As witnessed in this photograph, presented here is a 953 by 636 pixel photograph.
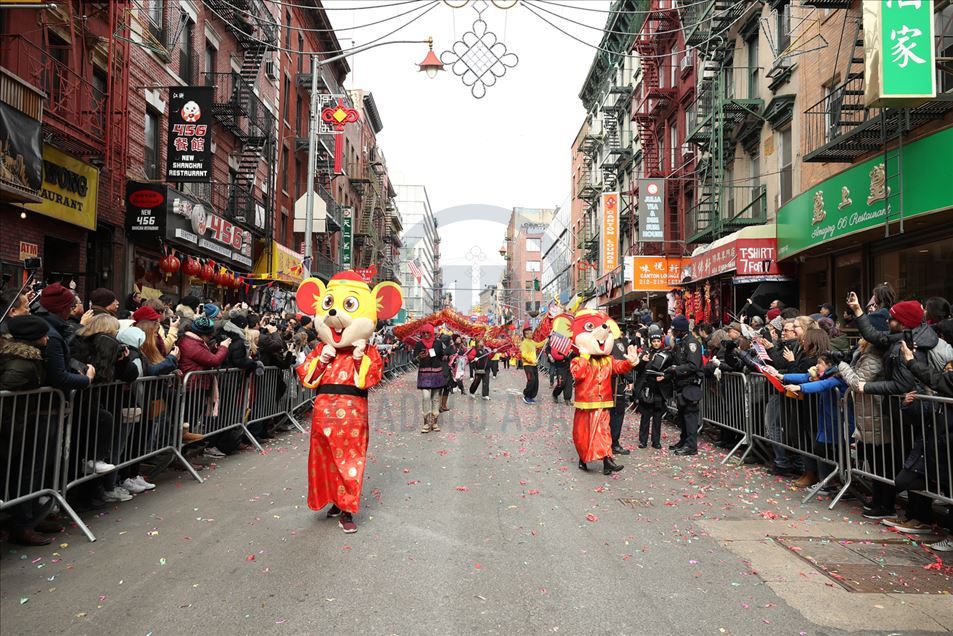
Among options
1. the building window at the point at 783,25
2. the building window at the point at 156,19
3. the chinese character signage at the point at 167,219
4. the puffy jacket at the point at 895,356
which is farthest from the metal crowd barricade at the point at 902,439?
the building window at the point at 156,19

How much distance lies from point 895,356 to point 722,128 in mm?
14074

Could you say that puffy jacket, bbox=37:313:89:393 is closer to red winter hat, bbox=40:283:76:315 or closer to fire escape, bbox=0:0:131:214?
red winter hat, bbox=40:283:76:315

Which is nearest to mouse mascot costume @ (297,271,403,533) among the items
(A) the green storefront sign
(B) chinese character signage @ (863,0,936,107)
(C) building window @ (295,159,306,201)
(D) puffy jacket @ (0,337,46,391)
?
(D) puffy jacket @ (0,337,46,391)

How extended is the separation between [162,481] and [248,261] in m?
14.1

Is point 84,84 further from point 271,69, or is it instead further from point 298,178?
point 298,178

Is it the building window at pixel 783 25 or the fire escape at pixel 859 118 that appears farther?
the building window at pixel 783 25

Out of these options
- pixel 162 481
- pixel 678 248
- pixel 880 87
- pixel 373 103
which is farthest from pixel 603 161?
pixel 162 481

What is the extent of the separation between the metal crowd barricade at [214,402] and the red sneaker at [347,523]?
9.27ft

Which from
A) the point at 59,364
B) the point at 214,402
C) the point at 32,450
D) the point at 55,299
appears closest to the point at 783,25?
the point at 214,402

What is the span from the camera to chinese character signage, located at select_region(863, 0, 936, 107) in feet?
28.2

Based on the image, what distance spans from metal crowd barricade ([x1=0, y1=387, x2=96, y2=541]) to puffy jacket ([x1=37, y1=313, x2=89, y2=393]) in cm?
9

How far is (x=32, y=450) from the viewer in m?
5.00

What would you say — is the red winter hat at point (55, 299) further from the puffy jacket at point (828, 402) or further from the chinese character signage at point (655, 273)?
the chinese character signage at point (655, 273)

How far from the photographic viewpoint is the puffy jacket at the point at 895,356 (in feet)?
18.6
